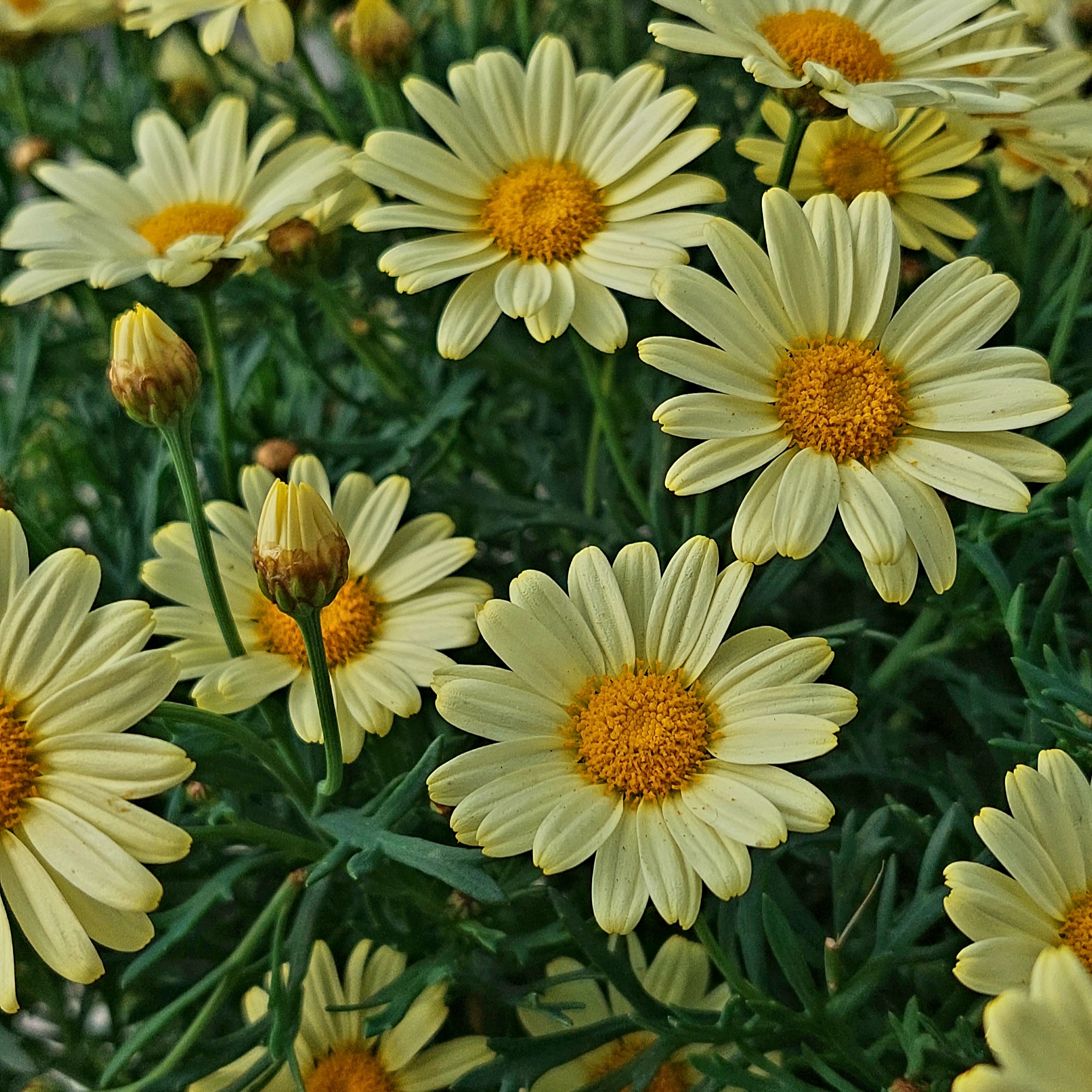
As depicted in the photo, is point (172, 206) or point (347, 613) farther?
point (172, 206)

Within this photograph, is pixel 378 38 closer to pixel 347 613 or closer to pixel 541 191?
pixel 541 191

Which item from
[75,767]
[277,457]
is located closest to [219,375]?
[277,457]

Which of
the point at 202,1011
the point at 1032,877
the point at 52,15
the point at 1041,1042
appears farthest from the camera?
the point at 52,15

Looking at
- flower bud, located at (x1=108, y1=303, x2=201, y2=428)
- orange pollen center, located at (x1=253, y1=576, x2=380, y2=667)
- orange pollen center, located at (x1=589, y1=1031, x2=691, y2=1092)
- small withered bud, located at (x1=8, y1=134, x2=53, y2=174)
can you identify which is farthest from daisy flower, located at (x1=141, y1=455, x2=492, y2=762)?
small withered bud, located at (x1=8, y1=134, x2=53, y2=174)

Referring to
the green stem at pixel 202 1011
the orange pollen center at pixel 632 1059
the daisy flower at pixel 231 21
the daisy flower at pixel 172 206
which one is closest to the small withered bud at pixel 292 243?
the daisy flower at pixel 172 206

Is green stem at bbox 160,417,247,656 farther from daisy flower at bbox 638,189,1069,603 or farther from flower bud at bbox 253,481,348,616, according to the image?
daisy flower at bbox 638,189,1069,603

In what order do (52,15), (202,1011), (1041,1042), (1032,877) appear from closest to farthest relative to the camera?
(1041,1042), (1032,877), (202,1011), (52,15)

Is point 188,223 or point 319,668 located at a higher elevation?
point 188,223
